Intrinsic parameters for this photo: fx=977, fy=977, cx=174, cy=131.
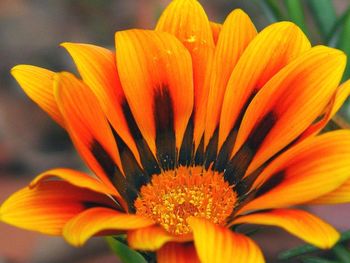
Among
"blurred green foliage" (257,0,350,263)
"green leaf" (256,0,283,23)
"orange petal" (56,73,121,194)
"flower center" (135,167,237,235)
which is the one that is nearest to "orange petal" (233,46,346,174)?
A: "flower center" (135,167,237,235)

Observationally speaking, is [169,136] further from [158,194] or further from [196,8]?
[196,8]

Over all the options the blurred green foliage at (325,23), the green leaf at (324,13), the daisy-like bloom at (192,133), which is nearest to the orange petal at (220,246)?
the daisy-like bloom at (192,133)

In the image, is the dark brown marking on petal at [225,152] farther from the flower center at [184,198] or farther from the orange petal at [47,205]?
the orange petal at [47,205]

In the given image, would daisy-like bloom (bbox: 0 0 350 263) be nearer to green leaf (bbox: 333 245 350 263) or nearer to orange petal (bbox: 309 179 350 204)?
orange petal (bbox: 309 179 350 204)

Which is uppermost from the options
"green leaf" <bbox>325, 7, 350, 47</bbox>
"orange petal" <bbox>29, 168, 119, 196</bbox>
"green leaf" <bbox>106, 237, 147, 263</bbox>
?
"green leaf" <bbox>325, 7, 350, 47</bbox>

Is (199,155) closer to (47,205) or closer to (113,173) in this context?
(113,173)

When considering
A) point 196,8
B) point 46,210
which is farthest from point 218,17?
point 46,210
